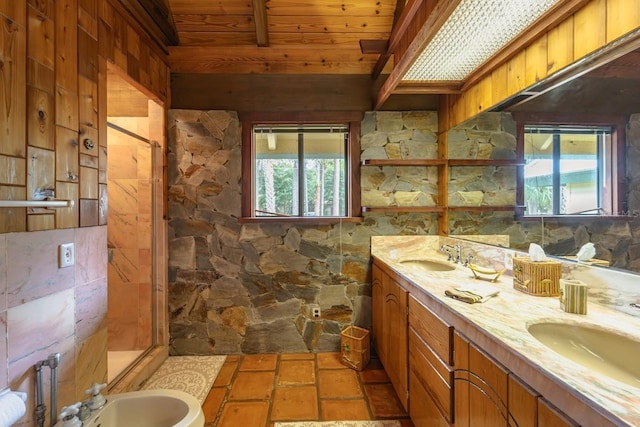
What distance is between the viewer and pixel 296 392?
6.83ft

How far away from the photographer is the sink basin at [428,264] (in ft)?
7.48

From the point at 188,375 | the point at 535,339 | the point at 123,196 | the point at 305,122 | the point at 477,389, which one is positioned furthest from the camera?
the point at 305,122

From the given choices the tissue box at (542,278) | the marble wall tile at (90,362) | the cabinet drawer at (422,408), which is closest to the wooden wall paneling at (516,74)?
the tissue box at (542,278)

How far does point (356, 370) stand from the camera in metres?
2.35

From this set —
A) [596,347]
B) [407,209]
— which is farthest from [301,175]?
[596,347]

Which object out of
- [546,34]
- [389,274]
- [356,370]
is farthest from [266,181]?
[546,34]

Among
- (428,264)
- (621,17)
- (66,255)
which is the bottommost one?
(428,264)

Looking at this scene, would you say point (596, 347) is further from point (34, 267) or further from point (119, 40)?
point (119, 40)

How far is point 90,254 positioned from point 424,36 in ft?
7.29

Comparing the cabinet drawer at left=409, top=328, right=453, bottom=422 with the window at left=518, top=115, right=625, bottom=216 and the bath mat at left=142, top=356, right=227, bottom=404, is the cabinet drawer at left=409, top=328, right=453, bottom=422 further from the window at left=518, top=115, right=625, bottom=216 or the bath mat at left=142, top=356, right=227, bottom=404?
the bath mat at left=142, top=356, right=227, bottom=404

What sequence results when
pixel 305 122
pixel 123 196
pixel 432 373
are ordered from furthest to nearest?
1. pixel 305 122
2. pixel 123 196
3. pixel 432 373

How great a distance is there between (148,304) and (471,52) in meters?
3.20

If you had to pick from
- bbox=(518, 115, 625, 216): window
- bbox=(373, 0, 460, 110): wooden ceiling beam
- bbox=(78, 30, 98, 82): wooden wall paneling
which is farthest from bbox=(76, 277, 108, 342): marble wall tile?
bbox=(518, 115, 625, 216): window

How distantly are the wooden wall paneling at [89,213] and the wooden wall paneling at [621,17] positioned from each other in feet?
8.63
